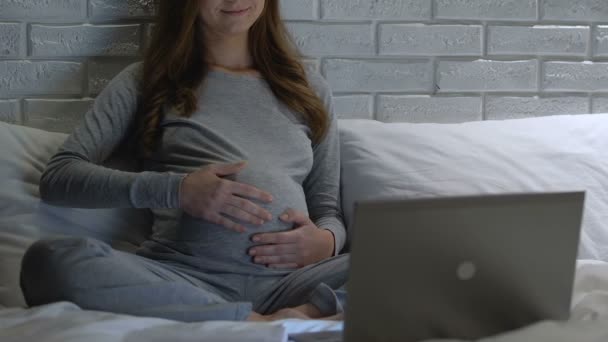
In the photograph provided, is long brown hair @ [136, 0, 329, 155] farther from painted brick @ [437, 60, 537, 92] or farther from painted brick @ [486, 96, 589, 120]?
painted brick @ [486, 96, 589, 120]

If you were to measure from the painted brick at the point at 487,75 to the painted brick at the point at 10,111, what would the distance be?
1.00 metres

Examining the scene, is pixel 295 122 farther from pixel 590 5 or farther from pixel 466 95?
pixel 590 5

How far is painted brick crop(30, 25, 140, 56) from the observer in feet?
6.21

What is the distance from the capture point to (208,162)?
161cm

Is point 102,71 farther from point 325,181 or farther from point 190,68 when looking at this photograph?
point 325,181

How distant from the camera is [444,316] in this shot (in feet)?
3.06

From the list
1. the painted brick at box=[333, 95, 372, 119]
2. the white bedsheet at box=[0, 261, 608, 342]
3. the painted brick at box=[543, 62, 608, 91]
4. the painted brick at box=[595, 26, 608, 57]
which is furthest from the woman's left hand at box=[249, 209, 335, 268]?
the painted brick at box=[595, 26, 608, 57]

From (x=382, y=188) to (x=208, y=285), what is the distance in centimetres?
44

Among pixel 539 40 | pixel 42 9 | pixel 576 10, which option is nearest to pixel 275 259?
pixel 42 9

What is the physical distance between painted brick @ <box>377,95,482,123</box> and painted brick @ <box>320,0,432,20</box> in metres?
0.20

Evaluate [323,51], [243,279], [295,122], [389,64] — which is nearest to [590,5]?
[389,64]

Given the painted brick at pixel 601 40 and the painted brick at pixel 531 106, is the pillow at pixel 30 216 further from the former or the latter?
the painted brick at pixel 601 40

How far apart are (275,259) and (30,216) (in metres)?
0.48

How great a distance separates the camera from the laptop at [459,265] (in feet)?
2.85
